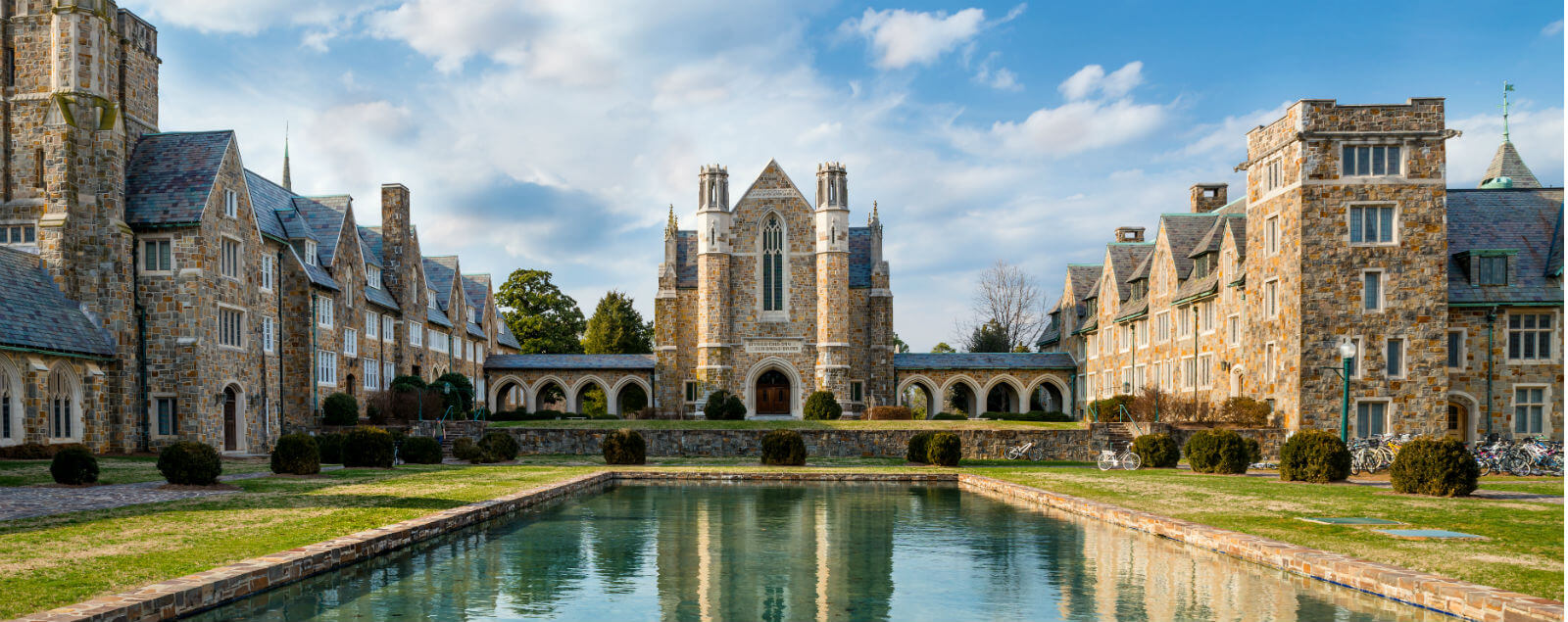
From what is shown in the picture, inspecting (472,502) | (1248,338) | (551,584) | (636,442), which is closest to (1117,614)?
(551,584)

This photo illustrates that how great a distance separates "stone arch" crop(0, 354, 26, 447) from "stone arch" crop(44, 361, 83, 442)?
0.96 meters

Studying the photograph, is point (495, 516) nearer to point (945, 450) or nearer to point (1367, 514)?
point (1367, 514)

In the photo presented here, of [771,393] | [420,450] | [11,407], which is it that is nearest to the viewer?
[11,407]

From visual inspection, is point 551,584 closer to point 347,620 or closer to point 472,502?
point 347,620

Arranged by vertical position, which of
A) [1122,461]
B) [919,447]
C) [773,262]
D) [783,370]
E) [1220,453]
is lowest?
[1122,461]

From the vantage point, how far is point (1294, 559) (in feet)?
41.1

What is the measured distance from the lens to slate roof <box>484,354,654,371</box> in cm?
6141

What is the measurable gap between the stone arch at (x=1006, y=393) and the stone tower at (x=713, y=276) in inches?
580

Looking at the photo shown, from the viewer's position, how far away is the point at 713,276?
55.0m

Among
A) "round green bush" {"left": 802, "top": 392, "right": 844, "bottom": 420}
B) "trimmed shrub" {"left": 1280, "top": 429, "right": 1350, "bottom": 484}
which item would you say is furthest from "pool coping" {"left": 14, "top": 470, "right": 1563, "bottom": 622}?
"round green bush" {"left": 802, "top": 392, "right": 844, "bottom": 420}

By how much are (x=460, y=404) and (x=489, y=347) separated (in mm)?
20969

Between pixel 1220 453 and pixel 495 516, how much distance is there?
61.1 ft

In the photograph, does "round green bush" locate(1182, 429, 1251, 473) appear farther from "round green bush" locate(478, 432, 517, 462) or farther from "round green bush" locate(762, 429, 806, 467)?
"round green bush" locate(478, 432, 517, 462)

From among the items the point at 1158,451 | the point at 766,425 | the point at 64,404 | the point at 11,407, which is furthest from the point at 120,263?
the point at 1158,451
